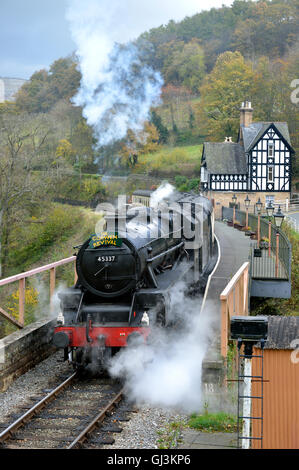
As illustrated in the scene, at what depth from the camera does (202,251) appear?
1246cm

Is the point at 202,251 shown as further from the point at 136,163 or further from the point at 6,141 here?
the point at 136,163

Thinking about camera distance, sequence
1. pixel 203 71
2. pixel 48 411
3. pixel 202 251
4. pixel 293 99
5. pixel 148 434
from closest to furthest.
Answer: pixel 148 434 → pixel 48 411 → pixel 202 251 → pixel 293 99 → pixel 203 71

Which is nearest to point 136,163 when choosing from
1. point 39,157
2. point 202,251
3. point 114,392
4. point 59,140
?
point 59,140

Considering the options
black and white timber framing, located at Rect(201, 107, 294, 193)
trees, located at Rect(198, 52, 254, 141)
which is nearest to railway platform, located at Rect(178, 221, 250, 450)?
black and white timber framing, located at Rect(201, 107, 294, 193)

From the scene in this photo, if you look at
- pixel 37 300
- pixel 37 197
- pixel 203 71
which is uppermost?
pixel 203 71

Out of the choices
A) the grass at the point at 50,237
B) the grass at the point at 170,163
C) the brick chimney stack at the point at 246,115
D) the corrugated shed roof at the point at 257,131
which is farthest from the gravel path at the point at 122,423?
the grass at the point at 170,163

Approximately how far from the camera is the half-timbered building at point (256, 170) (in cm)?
4081

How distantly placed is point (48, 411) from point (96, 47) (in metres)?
31.3

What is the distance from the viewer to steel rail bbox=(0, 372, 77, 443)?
631 centimetres

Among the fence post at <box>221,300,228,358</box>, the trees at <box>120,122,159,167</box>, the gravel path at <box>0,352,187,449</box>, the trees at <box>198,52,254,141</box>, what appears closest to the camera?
the gravel path at <box>0,352,187,449</box>

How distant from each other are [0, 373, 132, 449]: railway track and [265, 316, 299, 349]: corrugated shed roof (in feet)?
7.38

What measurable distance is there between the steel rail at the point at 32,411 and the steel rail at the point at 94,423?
865 millimetres

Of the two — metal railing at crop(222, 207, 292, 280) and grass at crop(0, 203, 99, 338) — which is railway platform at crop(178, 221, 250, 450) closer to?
metal railing at crop(222, 207, 292, 280)

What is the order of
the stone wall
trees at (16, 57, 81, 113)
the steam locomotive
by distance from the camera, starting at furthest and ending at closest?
trees at (16, 57, 81, 113), the steam locomotive, the stone wall
